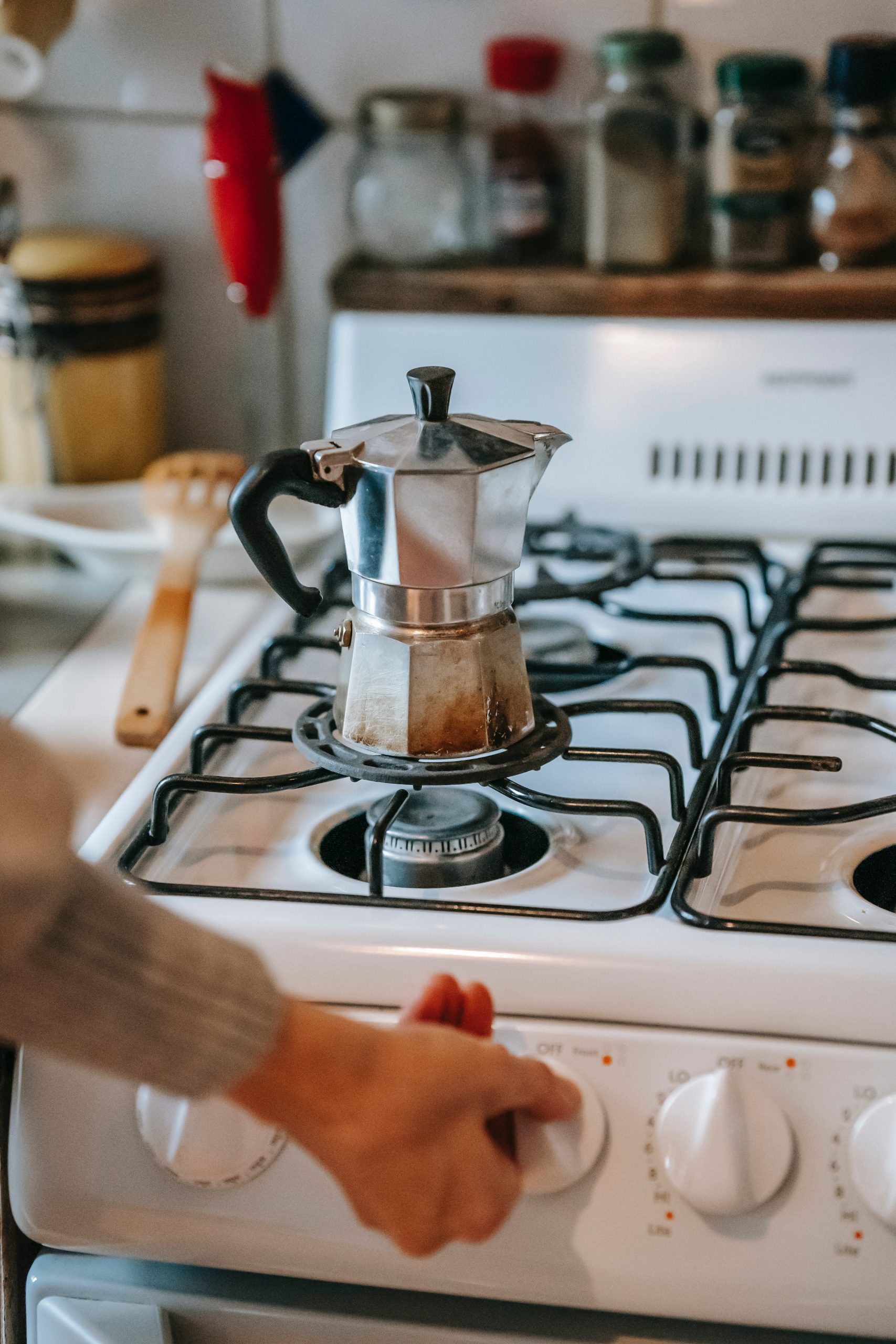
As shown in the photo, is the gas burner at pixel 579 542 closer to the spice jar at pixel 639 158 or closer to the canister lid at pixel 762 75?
the spice jar at pixel 639 158

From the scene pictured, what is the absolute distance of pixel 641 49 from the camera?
3.02ft

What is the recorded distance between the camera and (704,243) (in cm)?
102

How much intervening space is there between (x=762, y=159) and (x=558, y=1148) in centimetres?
70

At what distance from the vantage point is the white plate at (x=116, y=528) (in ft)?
3.07

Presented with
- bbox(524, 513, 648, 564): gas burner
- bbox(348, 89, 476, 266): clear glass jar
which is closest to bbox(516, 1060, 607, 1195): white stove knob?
bbox(524, 513, 648, 564): gas burner

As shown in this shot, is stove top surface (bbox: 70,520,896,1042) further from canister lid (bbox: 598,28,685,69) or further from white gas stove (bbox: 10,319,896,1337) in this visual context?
canister lid (bbox: 598,28,685,69)

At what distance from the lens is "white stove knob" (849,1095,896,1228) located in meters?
0.47

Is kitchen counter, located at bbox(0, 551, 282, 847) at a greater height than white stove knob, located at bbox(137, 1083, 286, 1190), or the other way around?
kitchen counter, located at bbox(0, 551, 282, 847)

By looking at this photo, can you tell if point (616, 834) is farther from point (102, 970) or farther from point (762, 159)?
point (762, 159)

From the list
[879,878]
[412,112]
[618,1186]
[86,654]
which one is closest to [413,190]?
[412,112]

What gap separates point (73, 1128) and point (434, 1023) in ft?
0.54

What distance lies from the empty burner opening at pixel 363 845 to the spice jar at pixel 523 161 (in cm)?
52

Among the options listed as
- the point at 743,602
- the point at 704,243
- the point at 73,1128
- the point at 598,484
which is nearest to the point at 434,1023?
the point at 73,1128

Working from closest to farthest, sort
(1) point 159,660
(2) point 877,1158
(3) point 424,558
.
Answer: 1. (2) point 877,1158
2. (3) point 424,558
3. (1) point 159,660
